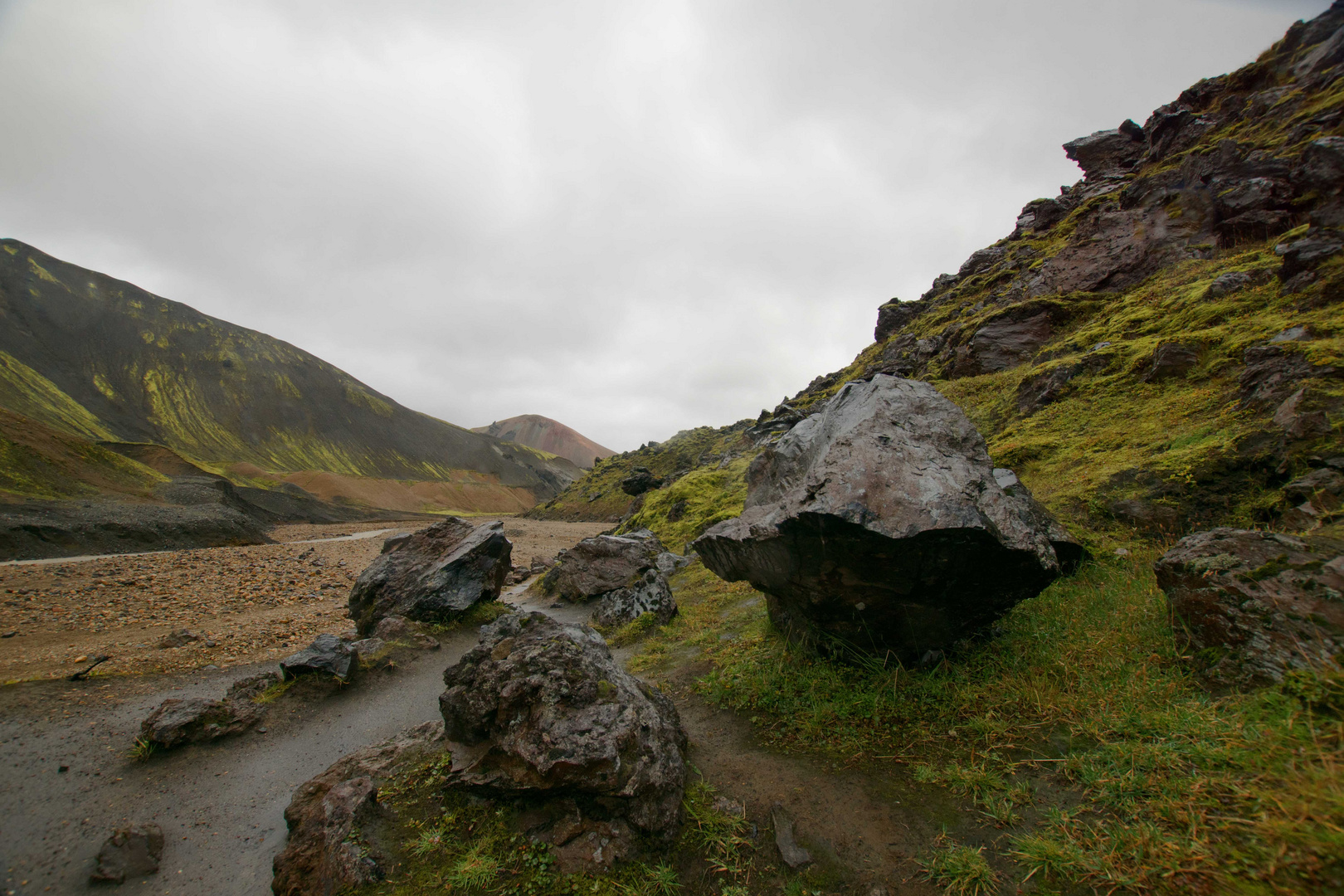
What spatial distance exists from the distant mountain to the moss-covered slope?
92.3 metres

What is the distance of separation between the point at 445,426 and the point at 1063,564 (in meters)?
180

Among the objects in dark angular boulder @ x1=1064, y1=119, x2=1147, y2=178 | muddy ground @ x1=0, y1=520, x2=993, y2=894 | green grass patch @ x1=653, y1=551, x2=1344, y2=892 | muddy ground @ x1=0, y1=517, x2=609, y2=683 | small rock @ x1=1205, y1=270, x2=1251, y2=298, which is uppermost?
dark angular boulder @ x1=1064, y1=119, x2=1147, y2=178

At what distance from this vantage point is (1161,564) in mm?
5383

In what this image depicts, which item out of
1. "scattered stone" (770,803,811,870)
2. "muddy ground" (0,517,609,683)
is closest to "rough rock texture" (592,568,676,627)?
"scattered stone" (770,803,811,870)

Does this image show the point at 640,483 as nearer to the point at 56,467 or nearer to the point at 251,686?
the point at 56,467

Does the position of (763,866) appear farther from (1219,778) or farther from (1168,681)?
(1168,681)

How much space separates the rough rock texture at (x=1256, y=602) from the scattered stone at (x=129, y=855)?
10357 millimetres

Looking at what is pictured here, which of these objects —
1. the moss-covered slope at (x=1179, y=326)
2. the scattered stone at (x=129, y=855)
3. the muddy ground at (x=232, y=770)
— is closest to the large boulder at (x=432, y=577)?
the muddy ground at (x=232, y=770)

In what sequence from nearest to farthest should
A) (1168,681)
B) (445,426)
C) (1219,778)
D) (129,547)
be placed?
(1219,778)
(1168,681)
(129,547)
(445,426)

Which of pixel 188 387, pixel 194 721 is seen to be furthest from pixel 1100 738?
pixel 188 387

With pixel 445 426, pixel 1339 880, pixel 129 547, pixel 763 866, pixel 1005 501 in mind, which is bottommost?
pixel 129 547

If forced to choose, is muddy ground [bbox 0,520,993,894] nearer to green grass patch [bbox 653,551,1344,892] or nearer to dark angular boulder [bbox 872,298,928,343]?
green grass patch [bbox 653,551,1344,892]

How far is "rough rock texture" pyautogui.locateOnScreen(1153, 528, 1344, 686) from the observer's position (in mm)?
3830

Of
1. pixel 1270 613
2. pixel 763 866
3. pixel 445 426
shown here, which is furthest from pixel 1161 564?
pixel 445 426
